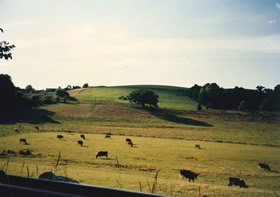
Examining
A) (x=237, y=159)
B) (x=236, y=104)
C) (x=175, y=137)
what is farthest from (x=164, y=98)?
(x=237, y=159)

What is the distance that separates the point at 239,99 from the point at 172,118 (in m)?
52.8

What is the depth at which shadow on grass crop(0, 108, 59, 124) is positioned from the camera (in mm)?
78250

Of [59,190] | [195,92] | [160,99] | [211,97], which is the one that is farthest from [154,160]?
[195,92]

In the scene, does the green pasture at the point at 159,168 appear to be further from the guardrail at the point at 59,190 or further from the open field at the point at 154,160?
the guardrail at the point at 59,190

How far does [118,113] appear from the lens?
95.2 meters

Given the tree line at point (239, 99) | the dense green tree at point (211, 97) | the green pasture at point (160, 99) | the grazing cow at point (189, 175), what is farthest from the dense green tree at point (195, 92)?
the grazing cow at point (189, 175)

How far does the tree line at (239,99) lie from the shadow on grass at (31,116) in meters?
68.5

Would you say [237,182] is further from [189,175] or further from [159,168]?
[159,168]

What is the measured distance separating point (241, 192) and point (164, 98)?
128 metres

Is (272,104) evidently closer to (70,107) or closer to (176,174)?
(70,107)

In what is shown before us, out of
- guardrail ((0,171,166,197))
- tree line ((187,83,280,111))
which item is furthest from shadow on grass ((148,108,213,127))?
guardrail ((0,171,166,197))

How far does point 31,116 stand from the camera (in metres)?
84.4

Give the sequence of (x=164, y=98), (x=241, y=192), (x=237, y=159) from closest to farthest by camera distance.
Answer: (x=241, y=192) → (x=237, y=159) → (x=164, y=98)

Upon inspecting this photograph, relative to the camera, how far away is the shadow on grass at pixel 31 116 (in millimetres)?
78250
